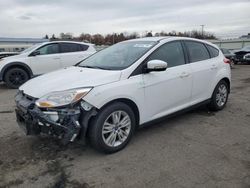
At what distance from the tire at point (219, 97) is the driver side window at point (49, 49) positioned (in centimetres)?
635

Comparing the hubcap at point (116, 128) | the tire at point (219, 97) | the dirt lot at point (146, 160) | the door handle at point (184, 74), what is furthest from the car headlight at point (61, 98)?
the tire at point (219, 97)

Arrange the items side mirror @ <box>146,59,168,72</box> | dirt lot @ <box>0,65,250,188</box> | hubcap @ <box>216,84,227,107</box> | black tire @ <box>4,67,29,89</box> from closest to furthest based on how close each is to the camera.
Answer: dirt lot @ <box>0,65,250,188</box> → side mirror @ <box>146,59,168,72</box> → hubcap @ <box>216,84,227,107</box> → black tire @ <box>4,67,29,89</box>

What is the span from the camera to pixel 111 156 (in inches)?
144

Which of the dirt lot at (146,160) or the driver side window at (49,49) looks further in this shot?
the driver side window at (49,49)

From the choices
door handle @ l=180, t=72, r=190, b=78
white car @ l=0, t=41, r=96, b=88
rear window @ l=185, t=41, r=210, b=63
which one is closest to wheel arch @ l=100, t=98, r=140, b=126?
door handle @ l=180, t=72, r=190, b=78

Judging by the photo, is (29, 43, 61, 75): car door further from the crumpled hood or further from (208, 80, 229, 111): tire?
(208, 80, 229, 111): tire

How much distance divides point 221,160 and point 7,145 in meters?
3.17

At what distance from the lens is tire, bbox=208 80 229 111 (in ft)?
18.0

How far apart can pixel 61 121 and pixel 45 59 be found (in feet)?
21.9

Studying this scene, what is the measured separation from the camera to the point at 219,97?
5641 millimetres

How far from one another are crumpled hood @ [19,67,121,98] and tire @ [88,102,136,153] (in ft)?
1.26

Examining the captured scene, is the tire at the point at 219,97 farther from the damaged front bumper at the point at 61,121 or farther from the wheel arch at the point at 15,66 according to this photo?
the wheel arch at the point at 15,66

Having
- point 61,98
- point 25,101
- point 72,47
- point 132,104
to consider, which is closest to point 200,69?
point 132,104

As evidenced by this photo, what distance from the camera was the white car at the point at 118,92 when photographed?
11.0ft
